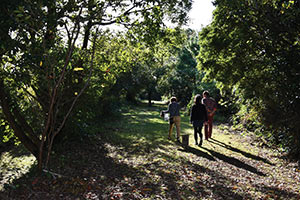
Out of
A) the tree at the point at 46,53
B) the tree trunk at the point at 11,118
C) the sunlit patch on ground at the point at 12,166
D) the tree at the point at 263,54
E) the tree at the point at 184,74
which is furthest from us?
the tree at the point at 184,74

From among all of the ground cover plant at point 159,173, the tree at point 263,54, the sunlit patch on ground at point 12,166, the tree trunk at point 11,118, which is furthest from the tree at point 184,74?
the tree trunk at point 11,118

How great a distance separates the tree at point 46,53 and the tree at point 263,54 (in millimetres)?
2091

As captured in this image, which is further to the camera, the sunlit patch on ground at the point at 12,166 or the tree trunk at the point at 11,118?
the sunlit patch on ground at the point at 12,166

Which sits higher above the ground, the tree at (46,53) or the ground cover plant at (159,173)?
the tree at (46,53)

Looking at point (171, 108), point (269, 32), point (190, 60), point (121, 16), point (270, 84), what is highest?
point (190, 60)

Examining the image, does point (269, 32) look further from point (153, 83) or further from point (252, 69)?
point (153, 83)

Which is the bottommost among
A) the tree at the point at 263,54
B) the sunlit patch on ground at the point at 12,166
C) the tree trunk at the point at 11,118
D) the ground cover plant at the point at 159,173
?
the sunlit patch on ground at the point at 12,166

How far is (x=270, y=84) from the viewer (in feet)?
22.5

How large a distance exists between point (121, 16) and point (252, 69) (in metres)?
4.41

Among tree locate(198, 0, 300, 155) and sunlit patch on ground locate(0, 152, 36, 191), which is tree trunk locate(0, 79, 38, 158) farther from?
tree locate(198, 0, 300, 155)

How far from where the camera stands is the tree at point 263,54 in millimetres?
6242

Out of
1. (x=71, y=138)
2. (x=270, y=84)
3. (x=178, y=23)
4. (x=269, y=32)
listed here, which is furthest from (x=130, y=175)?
(x=178, y=23)

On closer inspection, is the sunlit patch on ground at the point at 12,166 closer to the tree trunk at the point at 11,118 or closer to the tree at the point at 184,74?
the tree trunk at the point at 11,118

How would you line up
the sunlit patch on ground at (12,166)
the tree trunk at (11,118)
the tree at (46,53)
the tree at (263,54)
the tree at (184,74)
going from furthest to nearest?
the tree at (184,74)
the tree at (263,54)
the sunlit patch on ground at (12,166)
the tree trunk at (11,118)
the tree at (46,53)
